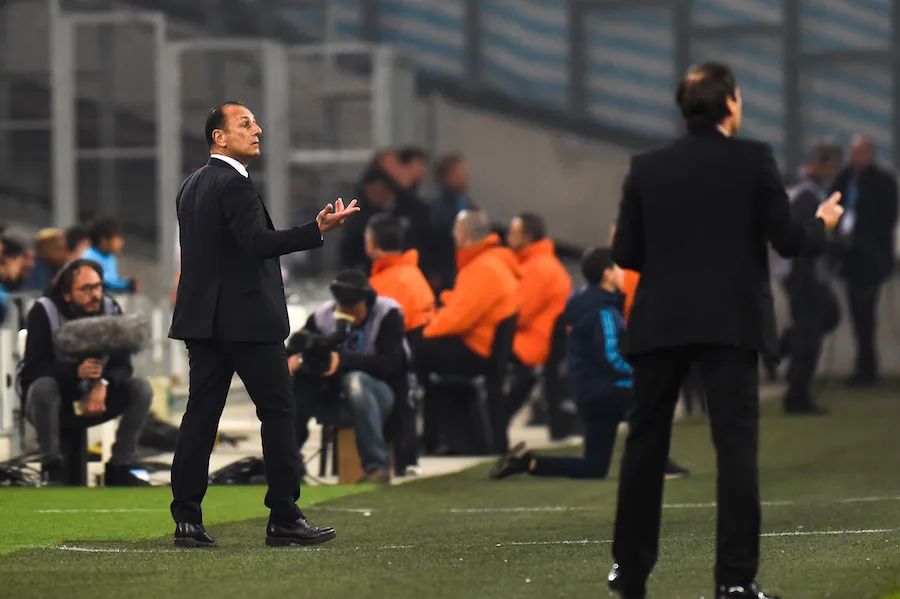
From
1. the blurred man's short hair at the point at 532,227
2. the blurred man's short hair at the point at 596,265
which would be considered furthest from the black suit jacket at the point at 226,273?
the blurred man's short hair at the point at 532,227

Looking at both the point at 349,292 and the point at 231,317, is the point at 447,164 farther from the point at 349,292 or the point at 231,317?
the point at 231,317

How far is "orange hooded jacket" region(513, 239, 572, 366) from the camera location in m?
13.8

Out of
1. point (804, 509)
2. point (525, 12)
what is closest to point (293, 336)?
point (804, 509)

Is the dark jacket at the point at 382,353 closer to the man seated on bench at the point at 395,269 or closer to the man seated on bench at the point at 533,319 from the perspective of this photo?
the man seated on bench at the point at 395,269

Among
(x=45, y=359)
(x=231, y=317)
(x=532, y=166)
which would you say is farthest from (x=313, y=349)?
(x=532, y=166)

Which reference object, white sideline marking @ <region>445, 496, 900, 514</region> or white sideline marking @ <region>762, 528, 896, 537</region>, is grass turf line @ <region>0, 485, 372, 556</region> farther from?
white sideline marking @ <region>762, 528, 896, 537</region>

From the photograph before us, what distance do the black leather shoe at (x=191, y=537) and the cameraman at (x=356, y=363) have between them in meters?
3.24

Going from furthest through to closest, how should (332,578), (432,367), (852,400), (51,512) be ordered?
(852,400)
(432,367)
(51,512)
(332,578)

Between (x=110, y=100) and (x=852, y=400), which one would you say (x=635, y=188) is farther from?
(x=110, y=100)

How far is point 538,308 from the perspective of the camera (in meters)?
13.8

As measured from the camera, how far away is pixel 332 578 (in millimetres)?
6637

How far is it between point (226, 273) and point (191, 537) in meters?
0.94

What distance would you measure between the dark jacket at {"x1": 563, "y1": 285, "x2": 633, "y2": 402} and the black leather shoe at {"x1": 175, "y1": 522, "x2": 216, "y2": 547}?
358 centimetres

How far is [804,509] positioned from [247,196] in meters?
3.16
